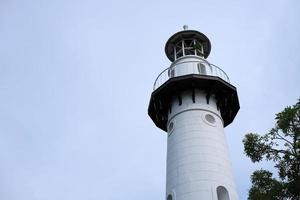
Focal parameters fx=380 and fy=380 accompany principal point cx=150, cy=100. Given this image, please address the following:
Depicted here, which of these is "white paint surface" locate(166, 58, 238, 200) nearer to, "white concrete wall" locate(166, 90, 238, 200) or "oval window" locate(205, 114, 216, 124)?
"white concrete wall" locate(166, 90, 238, 200)

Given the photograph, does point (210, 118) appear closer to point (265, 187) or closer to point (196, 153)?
point (196, 153)

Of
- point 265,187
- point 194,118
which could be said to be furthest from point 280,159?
point 194,118

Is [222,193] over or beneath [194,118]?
beneath

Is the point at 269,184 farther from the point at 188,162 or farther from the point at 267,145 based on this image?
the point at 188,162

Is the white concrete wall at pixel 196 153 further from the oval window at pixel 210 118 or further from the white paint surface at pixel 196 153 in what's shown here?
the oval window at pixel 210 118

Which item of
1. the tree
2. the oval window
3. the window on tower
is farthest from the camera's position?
the oval window

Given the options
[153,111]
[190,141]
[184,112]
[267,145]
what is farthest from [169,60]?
[267,145]

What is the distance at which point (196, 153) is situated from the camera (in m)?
22.0

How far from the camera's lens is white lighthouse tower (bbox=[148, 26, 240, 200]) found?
2108 cm

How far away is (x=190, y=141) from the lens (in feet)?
74.6

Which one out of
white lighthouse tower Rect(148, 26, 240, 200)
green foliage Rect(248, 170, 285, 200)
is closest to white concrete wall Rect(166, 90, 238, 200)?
white lighthouse tower Rect(148, 26, 240, 200)

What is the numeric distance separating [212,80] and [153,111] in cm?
496

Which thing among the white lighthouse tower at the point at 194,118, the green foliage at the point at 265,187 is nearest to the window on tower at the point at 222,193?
the white lighthouse tower at the point at 194,118

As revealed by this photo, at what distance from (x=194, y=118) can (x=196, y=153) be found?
2.69 metres
